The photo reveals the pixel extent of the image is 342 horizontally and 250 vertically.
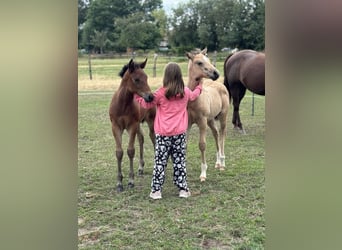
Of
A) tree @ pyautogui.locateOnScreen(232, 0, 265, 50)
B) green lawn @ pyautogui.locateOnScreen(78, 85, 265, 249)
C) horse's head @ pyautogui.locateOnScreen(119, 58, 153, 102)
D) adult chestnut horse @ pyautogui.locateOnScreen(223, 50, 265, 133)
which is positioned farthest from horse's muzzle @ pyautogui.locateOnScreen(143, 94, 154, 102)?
tree @ pyautogui.locateOnScreen(232, 0, 265, 50)

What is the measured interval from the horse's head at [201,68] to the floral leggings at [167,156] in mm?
669

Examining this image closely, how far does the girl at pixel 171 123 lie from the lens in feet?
9.65

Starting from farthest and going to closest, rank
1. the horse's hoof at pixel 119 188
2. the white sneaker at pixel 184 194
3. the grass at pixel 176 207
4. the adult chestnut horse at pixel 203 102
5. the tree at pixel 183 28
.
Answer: the tree at pixel 183 28
the adult chestnut horse at pixel 203 102
the horse's hoof at pixel 119 188
the white sneaker at pixel 184 194
the grass at pixel 176 207

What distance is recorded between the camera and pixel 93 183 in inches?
141

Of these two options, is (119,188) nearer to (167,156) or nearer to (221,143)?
(167,156)

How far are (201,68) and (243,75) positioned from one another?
2492mm

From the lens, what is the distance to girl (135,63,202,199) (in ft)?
9.65

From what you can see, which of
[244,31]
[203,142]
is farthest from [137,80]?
[244,31]

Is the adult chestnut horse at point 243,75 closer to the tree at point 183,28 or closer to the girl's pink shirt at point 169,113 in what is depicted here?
the girl's pink shirt at point 169,113

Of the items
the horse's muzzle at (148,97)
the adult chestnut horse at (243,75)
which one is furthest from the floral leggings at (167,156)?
the adult chestnut horse at (243,75)

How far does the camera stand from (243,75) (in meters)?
5.80
